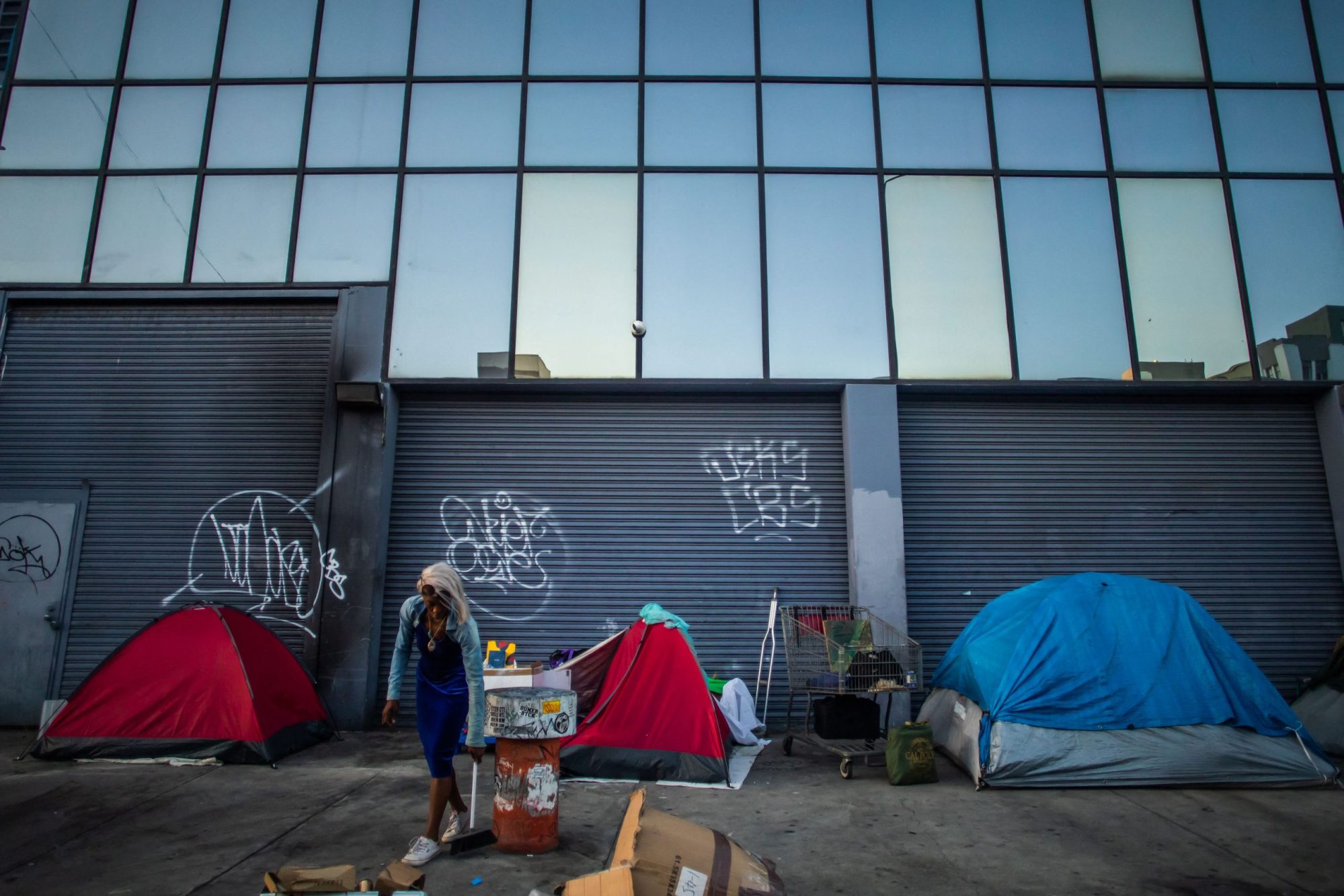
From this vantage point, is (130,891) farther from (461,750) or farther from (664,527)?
(664,527)

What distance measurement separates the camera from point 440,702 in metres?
4.75

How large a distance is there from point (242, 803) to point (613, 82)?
9199 millimetres

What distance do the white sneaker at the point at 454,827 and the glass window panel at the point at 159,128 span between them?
9277 millimetres

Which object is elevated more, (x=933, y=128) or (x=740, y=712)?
(x=933, y=128)

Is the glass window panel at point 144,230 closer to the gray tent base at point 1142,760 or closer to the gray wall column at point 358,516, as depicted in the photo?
the gray wall column at point 358,516

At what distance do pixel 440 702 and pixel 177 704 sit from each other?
3915mm

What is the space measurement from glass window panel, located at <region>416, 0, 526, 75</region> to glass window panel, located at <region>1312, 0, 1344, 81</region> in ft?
35.6

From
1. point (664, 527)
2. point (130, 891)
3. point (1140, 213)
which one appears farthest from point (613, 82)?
point (130, 891)

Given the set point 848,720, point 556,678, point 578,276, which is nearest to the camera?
point 556,678

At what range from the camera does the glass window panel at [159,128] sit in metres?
10.0

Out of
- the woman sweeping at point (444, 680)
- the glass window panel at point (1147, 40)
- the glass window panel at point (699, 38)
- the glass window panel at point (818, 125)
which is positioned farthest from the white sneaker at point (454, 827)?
the glass window panel at point (1147, 40)

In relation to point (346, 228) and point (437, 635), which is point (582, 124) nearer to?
point (346, 228)

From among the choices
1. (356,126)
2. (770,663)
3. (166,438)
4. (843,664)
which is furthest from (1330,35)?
(166,438)

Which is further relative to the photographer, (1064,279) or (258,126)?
(258,126)
